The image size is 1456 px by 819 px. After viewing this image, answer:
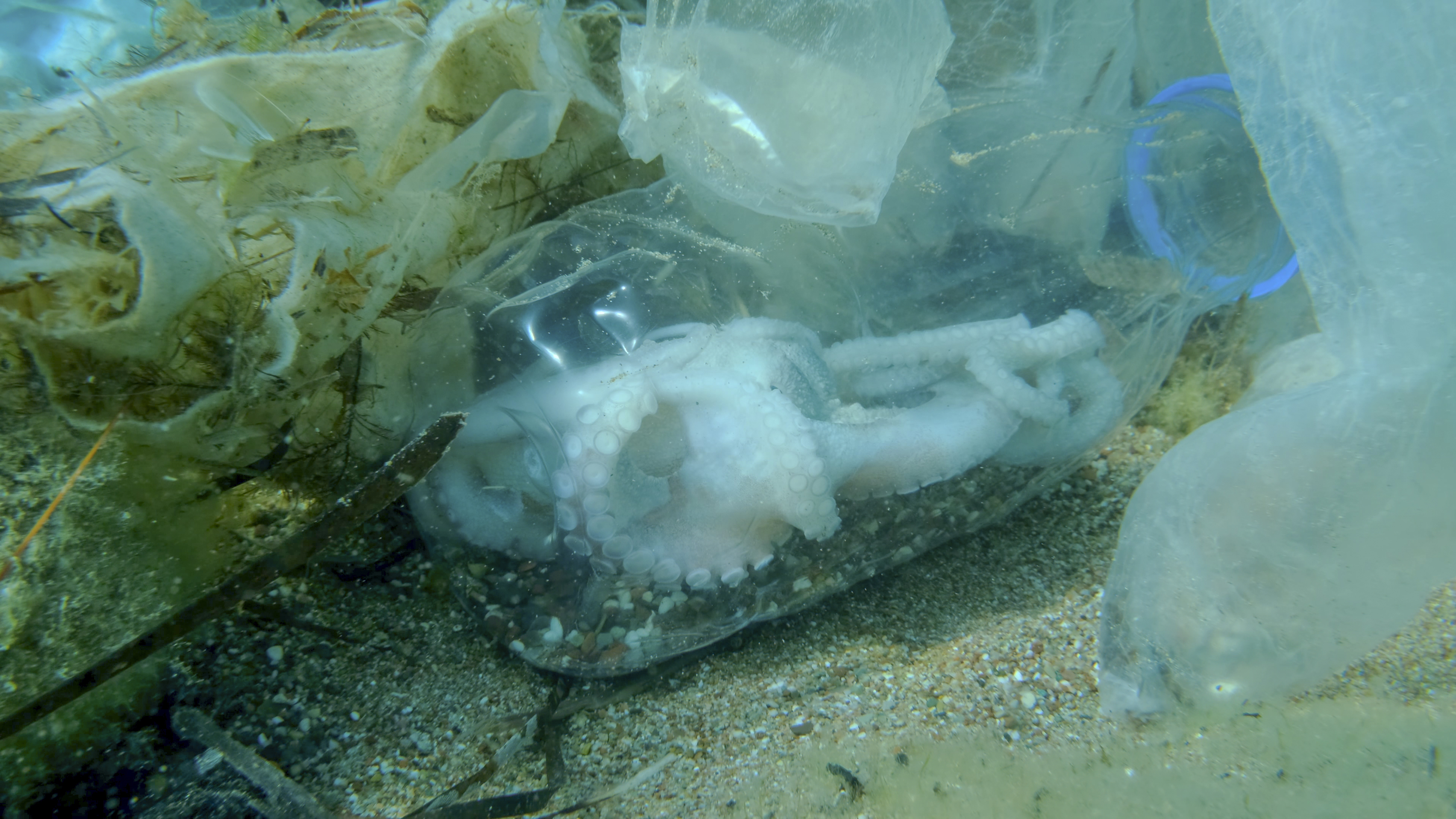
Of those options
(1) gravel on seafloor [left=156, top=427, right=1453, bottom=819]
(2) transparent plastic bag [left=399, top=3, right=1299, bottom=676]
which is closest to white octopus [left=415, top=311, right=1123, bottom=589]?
(2) transparent plastic bag [left=399, top=3, right=1299, bottom=676]

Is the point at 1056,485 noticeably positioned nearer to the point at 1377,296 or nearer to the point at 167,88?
the point at 1377,296

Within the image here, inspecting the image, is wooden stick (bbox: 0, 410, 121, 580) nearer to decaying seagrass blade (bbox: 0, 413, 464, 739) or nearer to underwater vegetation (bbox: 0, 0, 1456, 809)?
underwater vegetation (bbox: 0, 0, 1456, 809)

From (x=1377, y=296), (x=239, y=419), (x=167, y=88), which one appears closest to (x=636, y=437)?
(x=239, y=419)

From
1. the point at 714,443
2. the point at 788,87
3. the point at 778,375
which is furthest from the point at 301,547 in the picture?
the point at 788,87

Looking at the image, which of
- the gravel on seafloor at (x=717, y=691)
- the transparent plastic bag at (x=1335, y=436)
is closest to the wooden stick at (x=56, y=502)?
the gravel on seafloor at (x=717, y=691)

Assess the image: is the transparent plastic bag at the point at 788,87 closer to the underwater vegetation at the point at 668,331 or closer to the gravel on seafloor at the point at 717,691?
the underwater vegetation at the point at 668,331

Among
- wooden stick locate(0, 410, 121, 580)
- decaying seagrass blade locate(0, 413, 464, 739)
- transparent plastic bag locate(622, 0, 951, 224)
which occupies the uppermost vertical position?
transparent plastic bag locate(622, 0, 951, 224)

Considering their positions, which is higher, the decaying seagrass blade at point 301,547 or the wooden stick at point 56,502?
the wooden stick at point 56,502
